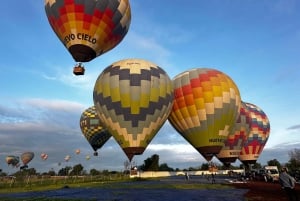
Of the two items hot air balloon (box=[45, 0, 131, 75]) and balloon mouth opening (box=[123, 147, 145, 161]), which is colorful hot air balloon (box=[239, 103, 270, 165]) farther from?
hot air balloon (box=[45, 0, 131, 75])

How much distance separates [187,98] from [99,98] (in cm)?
974

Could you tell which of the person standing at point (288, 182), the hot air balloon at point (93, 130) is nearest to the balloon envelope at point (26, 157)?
the hot air balloon at point (93, 130)

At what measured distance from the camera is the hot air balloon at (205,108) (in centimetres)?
3516

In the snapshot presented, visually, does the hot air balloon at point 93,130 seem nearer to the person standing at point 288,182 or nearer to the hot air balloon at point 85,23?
the hot air balloon at point 85,23

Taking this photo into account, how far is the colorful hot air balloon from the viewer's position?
49.9 metres

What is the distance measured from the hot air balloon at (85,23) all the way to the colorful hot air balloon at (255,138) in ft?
93.1

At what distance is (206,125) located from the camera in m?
35.1

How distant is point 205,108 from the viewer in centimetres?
3525

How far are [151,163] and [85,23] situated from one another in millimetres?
63629

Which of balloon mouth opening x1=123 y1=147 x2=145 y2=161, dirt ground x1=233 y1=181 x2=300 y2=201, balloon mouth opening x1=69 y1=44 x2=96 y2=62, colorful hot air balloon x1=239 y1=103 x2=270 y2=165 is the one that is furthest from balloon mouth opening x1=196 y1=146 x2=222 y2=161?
balloon mouth opening x1=69 y1=44 x2=96 y2=62

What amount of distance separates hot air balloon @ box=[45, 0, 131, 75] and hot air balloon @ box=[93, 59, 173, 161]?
3.20 meters

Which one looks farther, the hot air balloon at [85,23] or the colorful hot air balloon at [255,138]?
the colorful hot air balloon at [255,138]

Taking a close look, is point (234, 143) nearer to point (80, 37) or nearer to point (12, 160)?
point (80, 37)

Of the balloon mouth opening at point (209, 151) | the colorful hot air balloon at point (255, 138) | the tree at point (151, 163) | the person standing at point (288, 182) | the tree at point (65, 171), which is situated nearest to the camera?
the person standing at point (288, 182)
